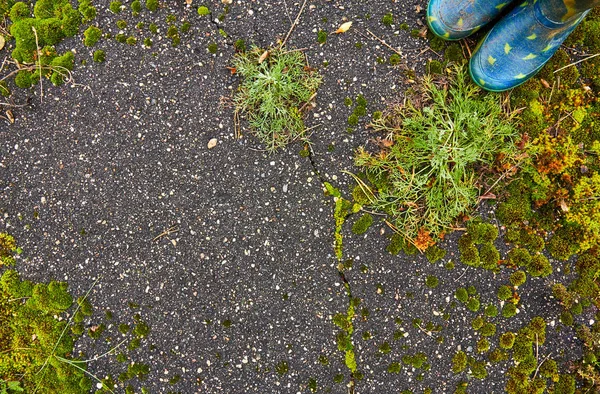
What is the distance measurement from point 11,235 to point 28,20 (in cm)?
150

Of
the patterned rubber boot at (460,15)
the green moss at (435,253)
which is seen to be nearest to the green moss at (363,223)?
the green moss at (435,253)

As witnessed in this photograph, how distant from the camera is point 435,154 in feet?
9.39

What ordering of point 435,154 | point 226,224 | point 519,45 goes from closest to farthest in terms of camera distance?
point 519,45
point 435,154
point 226,224

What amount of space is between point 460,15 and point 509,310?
196cm

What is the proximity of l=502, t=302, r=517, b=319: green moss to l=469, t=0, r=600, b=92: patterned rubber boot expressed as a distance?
1.44 metres

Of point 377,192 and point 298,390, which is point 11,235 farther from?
point 377,192

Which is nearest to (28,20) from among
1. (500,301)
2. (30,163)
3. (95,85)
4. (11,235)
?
(95,85)

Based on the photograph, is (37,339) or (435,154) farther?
(37,339)

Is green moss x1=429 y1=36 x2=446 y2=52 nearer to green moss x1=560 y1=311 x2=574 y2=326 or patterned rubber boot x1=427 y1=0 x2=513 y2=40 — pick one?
patterned rubber boot x1=427 y1=0 x2=513 y2=40

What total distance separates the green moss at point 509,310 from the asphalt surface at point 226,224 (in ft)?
0.22

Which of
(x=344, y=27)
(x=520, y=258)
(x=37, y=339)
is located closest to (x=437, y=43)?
(x=344, y=27)

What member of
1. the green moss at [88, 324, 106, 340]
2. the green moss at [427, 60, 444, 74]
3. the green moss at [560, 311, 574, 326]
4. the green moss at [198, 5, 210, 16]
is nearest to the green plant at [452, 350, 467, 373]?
the green moss at [560, 311, 574, 326]

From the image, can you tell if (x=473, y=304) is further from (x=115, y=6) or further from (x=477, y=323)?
(x=115, y=6)

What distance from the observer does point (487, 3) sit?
2719mm
